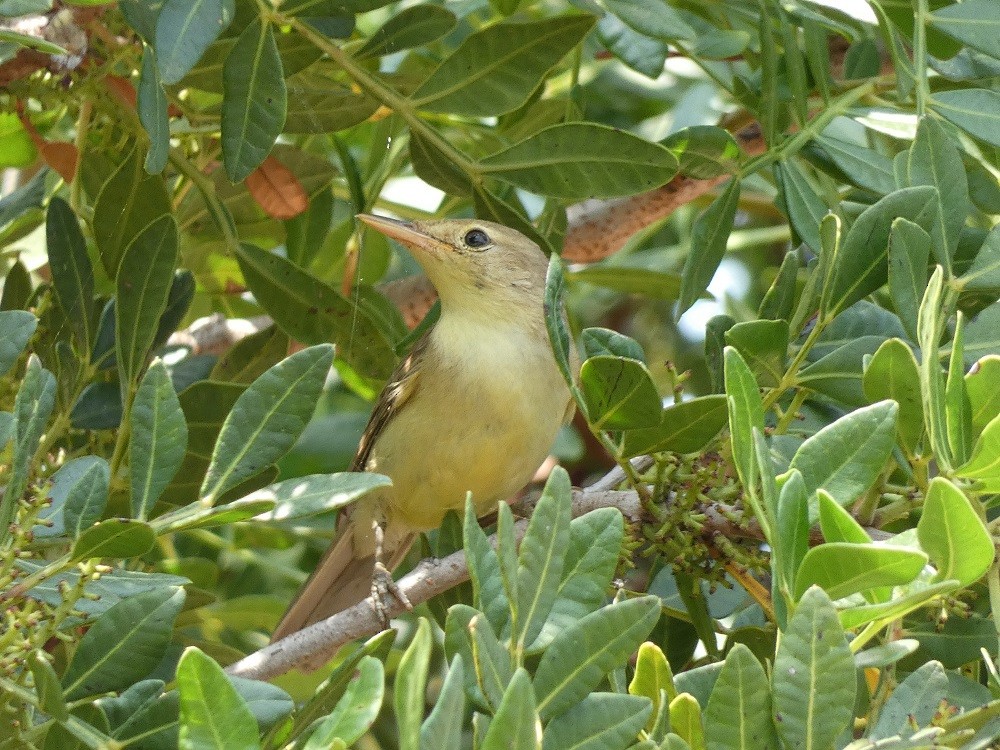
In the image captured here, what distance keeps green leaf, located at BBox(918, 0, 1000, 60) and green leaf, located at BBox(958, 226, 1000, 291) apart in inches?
17.7

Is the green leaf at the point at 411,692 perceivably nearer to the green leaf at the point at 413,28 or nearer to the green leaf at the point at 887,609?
the green leaf at the point at 887,609

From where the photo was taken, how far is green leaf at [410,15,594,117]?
3.11 meters

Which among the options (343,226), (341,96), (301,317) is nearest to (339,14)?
(341,96)

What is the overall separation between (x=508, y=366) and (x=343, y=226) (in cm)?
99

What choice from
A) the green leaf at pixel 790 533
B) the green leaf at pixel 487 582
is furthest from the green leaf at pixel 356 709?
the green leaf at pixel 790 533

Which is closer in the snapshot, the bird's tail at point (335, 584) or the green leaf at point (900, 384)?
the green leaf at point (900, 384)

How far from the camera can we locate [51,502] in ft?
7.33

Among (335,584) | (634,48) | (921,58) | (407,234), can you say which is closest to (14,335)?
(634,48)

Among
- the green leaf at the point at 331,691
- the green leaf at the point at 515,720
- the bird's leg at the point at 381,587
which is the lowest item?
the bird's leg at the point at 381,587

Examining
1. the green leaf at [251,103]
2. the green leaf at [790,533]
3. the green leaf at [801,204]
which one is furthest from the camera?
the green leaf at [801,204]

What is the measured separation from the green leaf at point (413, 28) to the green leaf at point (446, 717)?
2.04 meters

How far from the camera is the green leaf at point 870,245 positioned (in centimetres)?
256

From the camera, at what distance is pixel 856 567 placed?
1.75 meters

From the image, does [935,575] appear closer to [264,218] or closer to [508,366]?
[508,366]
